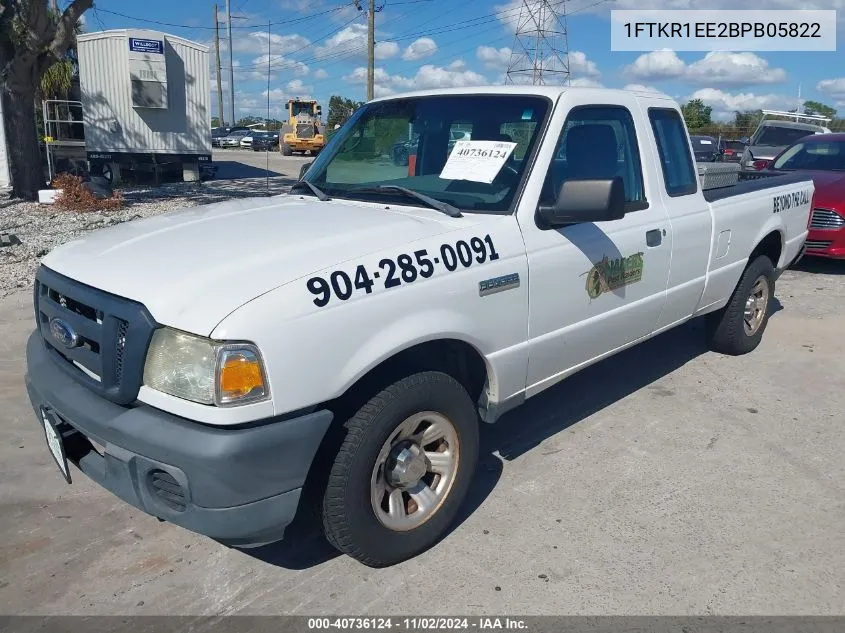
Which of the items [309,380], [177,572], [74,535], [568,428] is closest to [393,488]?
[309,380]

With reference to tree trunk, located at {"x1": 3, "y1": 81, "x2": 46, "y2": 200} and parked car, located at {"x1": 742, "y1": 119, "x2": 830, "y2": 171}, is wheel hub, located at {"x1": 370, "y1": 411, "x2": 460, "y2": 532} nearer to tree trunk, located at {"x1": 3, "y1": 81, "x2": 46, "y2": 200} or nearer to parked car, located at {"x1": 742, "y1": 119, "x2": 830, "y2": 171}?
tree trunk, located at {"x1": 3, "y1": 81, "x2": 46, "y2": 200}

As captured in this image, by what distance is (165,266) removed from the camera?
271cm

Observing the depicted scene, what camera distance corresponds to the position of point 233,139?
1682 inches

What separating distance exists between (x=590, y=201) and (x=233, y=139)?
42.6m

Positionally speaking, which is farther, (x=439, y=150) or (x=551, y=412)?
(x=551, y=412)

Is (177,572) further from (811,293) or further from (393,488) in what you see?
(811,293)

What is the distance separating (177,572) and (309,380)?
1.20 metres

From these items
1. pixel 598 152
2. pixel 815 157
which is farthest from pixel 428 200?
pixel 815 157

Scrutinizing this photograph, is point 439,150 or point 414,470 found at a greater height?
point 439,150

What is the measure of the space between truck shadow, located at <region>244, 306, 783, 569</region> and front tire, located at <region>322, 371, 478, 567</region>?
288mm

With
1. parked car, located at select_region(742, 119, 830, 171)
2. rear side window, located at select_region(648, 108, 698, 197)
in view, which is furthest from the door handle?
parked car, located at select_region(742, 119, 830, 171)

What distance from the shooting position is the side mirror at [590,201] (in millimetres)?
3168

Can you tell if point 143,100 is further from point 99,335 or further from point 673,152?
point 99,335

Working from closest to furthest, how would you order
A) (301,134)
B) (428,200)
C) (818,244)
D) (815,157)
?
(428,200)
(818,244)
(815,157)
(301,134)
